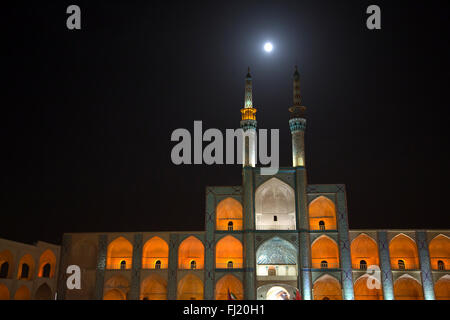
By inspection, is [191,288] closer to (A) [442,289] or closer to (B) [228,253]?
(B) [228,253]

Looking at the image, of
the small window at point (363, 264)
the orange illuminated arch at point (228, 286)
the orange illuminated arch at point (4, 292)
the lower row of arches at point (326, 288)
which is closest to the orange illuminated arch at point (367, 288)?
the lower row of arches at point (326, 288)

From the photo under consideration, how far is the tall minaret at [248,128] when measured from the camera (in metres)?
32.5

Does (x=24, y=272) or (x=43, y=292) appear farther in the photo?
(x=24, y=272)

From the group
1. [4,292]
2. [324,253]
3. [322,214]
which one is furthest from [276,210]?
[4,292]

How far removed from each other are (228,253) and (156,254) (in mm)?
5718

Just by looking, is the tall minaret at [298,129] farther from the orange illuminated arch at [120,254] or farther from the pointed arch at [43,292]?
the pointed arch at [43,292]

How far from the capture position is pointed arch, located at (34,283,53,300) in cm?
3334

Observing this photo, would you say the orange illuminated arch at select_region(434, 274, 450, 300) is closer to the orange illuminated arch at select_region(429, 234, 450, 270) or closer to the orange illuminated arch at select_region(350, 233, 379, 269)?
the orange illuminated arch at select_region(429, 234, 450, 270)

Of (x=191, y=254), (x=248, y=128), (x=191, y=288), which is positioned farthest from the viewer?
(x=248, y=128)

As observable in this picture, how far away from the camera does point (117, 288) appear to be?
3172 centimetres

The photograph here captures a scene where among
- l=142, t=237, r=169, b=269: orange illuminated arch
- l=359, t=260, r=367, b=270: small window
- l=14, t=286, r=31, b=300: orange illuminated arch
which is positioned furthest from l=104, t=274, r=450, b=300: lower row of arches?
l=14, t=286, r=31, b=300: orange illuminated arch

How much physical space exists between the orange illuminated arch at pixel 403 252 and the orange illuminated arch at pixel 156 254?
17.1 m
